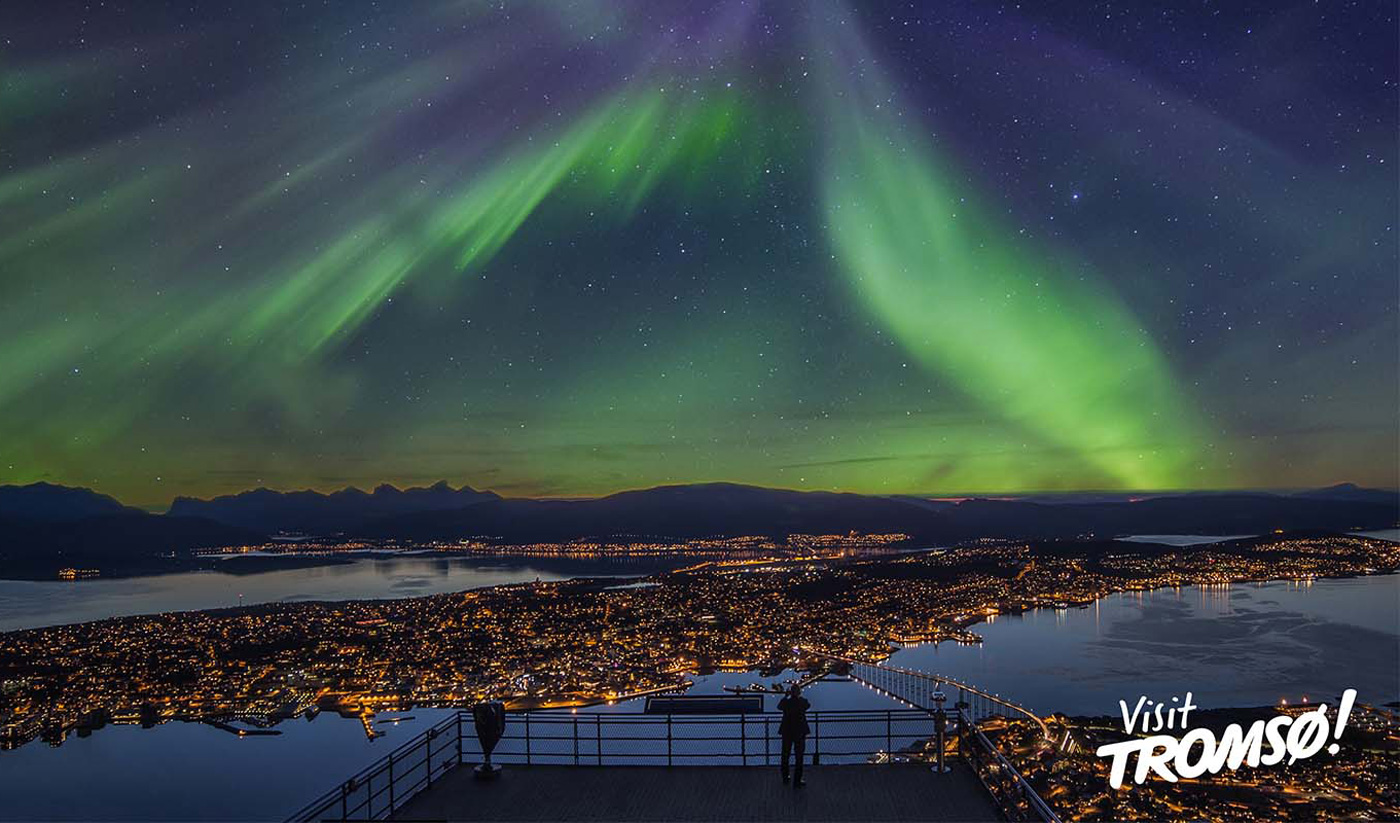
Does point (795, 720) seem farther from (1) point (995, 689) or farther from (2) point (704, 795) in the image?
(1) point (995, 689)

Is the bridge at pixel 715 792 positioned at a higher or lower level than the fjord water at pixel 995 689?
higher

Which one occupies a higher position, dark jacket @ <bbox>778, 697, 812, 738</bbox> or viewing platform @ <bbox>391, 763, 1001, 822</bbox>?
dark jacket @ <bbox>778, 697, 812, 738</bbox>

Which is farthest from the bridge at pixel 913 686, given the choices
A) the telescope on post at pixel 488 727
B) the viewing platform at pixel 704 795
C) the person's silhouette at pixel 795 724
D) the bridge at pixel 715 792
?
the telescope on post at pixel 488 727

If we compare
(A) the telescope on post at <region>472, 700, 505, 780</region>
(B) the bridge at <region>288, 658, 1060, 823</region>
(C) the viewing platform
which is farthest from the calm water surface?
(C) the viewing platform

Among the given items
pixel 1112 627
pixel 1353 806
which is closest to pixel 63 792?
pixel 1353 806

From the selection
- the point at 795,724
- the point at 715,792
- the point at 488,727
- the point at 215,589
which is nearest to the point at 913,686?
the point at 715,792

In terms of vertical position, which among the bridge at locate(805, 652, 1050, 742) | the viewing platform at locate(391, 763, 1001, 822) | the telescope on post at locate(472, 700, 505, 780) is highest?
the telescope on post at locate(472, 700, 505, 780)

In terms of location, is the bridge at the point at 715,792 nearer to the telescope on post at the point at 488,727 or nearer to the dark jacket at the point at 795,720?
the telescope on post at the point at 488,727

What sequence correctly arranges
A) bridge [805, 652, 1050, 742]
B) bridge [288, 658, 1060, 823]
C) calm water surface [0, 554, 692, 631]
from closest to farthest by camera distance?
1. bridge [288, 658, 1060, 823]
2. bridge [805, 652, 1050, 742]
3. calm water surface [0, 554, 692, 631]

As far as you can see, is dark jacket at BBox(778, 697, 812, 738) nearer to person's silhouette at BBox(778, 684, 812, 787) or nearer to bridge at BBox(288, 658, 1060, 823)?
person's silhouette at BBox(778, 684, 812, 787)
